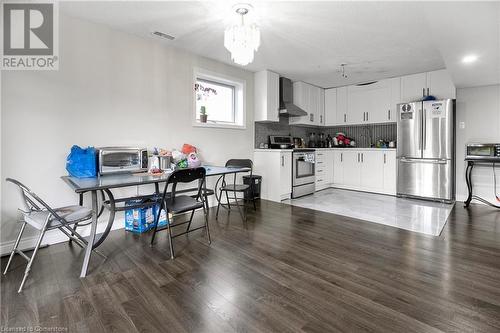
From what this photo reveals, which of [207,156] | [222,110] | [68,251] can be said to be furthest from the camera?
[222,110]

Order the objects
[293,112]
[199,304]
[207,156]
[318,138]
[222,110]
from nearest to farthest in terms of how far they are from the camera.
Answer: [199,304] → [207,156] → [222,110] → [293,112] → [318,138]

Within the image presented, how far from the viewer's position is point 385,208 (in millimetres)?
4129

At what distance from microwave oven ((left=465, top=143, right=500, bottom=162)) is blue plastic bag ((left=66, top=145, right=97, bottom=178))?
5.55 m

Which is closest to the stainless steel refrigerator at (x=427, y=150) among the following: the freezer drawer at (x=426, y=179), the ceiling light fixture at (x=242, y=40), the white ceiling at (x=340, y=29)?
the freezer drawer at (x=426, y=179)

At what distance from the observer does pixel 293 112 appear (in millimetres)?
5164

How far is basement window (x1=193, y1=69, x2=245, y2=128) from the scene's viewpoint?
4094 mm

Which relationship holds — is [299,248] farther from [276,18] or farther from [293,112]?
[293,112]

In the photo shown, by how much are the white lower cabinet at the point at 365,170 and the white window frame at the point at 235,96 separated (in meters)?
2.69

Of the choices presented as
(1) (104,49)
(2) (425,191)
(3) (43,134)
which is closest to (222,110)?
(1) (104,49)

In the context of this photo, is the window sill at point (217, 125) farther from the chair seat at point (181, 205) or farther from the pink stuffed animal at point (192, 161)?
the chair seat at point (181, 205)

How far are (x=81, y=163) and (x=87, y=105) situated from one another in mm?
788

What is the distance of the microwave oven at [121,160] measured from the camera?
8.63 feet

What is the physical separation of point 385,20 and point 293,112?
2471mm

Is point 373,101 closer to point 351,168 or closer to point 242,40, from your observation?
point 351,168
